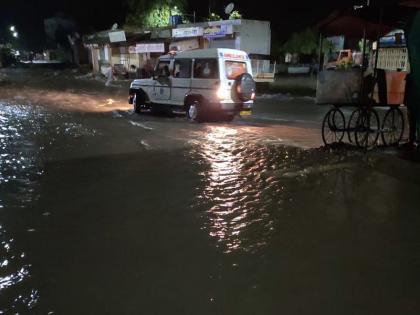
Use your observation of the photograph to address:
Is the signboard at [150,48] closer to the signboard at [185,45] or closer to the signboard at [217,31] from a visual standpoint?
the signboard at [185,45]

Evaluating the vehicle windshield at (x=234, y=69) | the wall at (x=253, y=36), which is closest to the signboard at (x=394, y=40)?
the wall at (x=253, y=36)

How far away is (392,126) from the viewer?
996 centimetres

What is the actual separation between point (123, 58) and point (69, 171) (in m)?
38.3

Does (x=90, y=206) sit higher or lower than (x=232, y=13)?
lower

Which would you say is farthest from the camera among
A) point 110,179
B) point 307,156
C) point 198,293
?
point 307,156

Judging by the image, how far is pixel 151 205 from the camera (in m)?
6.05

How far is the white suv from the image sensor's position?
1330cm

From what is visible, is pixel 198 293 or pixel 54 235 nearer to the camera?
pixel 198 293

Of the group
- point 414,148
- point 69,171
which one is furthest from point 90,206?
point 414,148

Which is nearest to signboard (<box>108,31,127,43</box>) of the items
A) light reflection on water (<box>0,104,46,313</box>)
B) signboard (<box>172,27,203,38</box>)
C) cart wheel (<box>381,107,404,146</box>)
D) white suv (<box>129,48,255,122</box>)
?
signboard (<box>172,27,203,38</box>)

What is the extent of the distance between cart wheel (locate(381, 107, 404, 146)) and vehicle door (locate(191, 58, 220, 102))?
16.6ft

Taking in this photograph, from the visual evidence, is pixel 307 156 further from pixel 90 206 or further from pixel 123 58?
pixel 123 58

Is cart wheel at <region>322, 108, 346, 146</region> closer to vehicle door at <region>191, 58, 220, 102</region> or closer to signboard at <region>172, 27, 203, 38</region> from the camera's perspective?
vehicle door at <region>191, 58, 220, 102</region>

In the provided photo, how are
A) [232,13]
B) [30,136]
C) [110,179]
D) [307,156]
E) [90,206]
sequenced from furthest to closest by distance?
[232,13], [30,136], [307,156], [110,179], [90,206]
